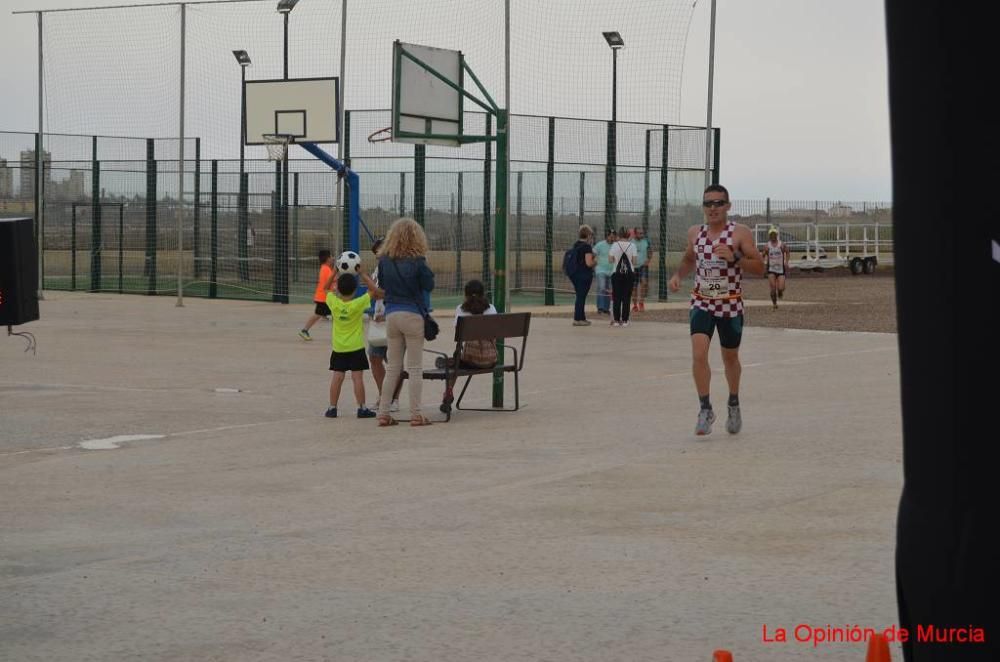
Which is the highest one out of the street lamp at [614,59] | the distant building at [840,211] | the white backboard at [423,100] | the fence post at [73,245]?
the street lamp at [614,59]

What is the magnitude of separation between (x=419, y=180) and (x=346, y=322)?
18484mm

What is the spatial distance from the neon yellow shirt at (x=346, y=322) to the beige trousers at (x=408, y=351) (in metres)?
0.41

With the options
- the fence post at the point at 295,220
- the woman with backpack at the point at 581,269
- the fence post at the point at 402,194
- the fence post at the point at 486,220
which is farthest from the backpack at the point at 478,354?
the fence post at the point at 295,220

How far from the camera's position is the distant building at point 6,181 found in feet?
117

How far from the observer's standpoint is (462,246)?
3195 cm

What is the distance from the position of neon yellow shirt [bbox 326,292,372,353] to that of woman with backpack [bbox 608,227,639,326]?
13.0 meters

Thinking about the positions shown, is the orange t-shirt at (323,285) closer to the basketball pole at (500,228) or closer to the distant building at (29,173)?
the basketball pole at (500,228)

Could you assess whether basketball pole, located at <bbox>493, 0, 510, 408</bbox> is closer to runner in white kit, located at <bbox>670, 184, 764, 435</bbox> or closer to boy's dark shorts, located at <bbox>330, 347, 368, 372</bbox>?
boy's dark shorts, located at <bbox>330, 347, 368, 372</bbox>

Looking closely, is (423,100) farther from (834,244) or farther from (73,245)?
(834,244)

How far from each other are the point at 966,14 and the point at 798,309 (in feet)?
95.7

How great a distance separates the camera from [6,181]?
35.6 meters

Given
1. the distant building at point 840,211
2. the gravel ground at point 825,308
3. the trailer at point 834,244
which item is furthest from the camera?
the distant building at point 840,211

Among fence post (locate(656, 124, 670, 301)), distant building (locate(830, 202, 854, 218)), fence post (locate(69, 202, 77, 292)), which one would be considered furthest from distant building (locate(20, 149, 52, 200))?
distant building (locate(830, 202, 854, 218))

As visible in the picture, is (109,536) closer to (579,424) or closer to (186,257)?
(579,424)
